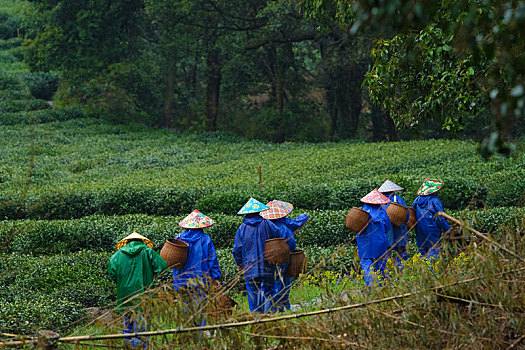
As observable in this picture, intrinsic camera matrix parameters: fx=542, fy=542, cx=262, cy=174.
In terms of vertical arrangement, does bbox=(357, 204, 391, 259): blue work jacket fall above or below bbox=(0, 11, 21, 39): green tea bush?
below

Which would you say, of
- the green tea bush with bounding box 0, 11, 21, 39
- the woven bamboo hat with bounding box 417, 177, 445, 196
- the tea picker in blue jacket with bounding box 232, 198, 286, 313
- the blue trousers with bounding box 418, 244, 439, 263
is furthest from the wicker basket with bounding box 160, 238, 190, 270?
the green tea bush with bounding box 0, 11, 21, 39

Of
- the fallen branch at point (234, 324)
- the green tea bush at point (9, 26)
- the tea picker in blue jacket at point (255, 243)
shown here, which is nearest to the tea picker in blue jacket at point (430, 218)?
the tea picker in blue jacket at point (255, 243)

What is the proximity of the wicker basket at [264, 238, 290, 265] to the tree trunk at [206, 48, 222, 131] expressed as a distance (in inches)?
1122

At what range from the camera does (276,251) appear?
659 cm

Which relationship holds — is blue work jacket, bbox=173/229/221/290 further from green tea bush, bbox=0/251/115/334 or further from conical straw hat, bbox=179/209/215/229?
green tea bush, bbox=0/251/115/334

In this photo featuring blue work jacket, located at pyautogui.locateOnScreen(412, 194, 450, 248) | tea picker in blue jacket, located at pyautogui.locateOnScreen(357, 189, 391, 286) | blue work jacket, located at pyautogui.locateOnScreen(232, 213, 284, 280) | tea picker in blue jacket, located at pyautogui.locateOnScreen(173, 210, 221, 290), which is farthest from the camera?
blue work jacket, located at pyautogui.locateOnScreen(412, 194, 450, 248)

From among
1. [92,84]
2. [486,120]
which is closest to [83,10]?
[92,84]

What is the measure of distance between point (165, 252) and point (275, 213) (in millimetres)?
1523

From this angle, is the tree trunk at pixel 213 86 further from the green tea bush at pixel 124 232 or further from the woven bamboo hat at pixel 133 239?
the woven bamboo hat at pixel 133 239

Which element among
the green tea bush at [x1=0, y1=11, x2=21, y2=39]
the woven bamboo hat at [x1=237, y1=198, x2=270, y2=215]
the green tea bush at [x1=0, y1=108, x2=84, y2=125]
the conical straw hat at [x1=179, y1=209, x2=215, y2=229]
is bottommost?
the conical straw hat at [x1=179, y1=209, x2=215, y2=229]

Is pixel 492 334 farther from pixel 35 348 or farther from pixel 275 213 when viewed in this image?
pixel 275 213

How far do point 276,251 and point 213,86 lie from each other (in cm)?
2981

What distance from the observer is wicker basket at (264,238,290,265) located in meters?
6.56

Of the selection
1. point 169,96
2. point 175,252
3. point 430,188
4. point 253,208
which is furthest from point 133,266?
point 169,96
